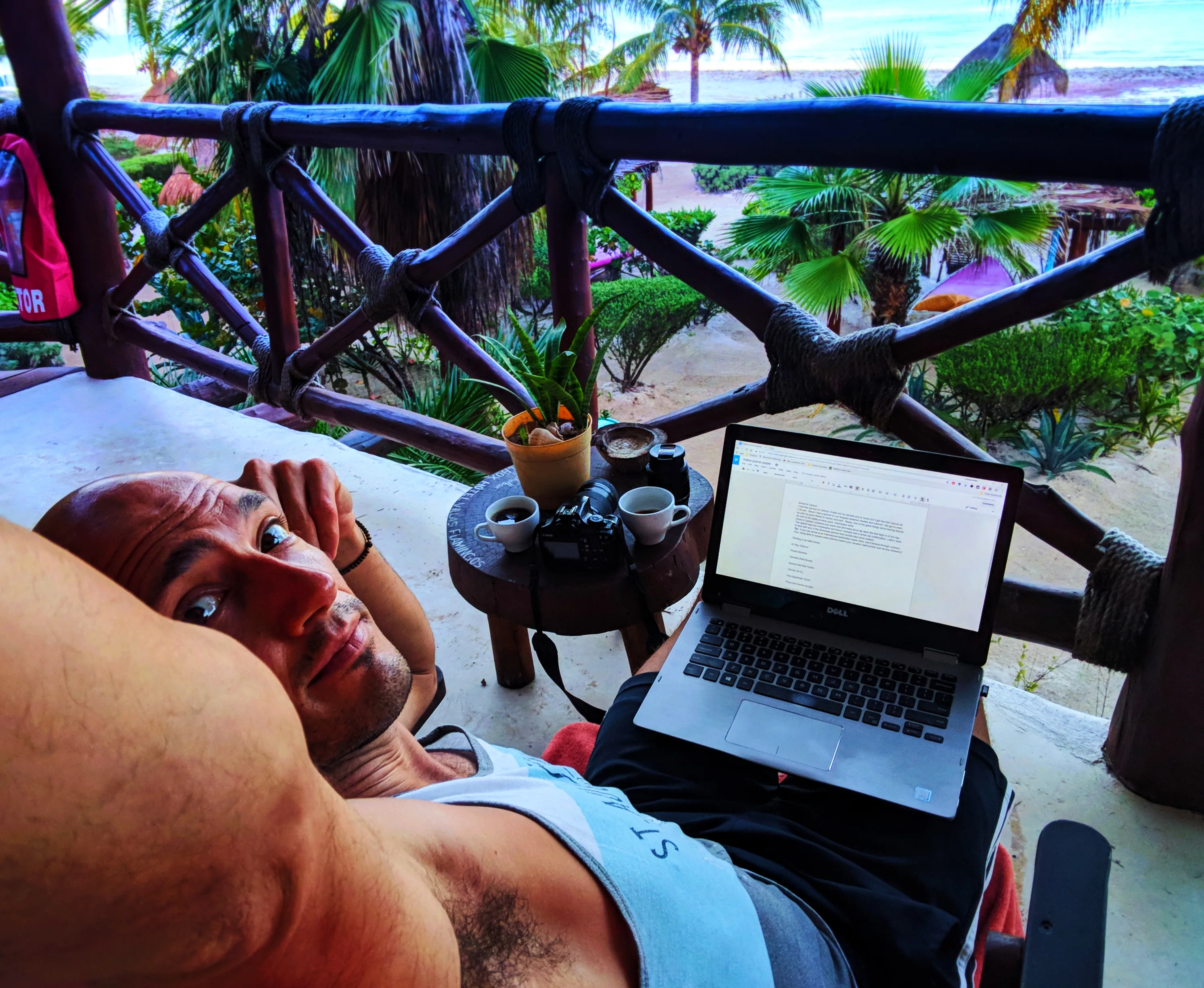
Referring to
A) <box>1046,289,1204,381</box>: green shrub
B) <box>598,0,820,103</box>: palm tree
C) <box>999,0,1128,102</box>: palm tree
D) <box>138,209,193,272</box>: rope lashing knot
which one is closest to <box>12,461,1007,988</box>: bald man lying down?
<box>138,209,193,272</box>: rope lashing knot

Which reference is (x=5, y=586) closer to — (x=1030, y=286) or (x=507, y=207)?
(x=1030, y=286)

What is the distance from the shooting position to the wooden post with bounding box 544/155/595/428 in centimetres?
199

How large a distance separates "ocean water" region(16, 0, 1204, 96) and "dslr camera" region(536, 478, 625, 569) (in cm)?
2053

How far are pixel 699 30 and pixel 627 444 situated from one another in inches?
1099

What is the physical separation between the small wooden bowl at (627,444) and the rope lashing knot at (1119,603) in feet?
2.88

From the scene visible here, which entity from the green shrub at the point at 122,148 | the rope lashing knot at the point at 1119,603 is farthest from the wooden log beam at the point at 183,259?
the green shrub at the point at 122,148

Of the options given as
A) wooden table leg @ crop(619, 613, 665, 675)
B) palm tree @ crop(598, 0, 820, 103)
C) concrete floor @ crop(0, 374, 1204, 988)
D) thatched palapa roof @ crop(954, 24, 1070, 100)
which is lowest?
concrete floor @ crop(0, 374, 1204, 988)

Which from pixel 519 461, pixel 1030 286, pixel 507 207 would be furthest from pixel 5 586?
pixel 507 207

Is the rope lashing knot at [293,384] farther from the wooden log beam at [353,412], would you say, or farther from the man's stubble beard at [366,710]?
the man's stubble beard at [366,710]

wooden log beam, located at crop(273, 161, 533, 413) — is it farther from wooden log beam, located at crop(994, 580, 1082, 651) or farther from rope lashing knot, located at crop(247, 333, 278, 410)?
wooden log beam, located at crop(994, 580, 1082, 651)

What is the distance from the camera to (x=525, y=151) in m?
1.92

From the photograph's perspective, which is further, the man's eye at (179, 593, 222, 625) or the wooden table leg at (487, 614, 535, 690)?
the wooden table leg at (487, 614, 535, 690)

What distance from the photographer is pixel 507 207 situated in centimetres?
208

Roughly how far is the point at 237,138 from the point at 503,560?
188 cm
